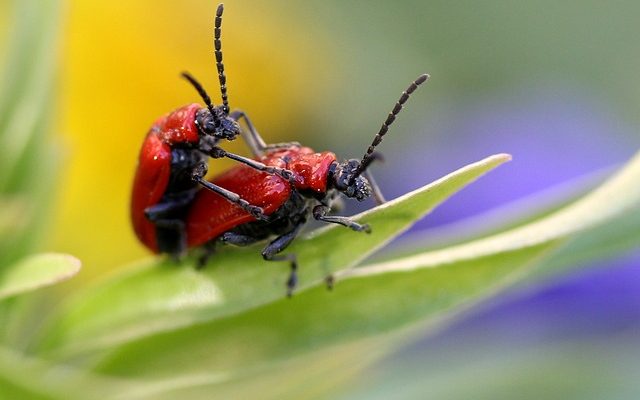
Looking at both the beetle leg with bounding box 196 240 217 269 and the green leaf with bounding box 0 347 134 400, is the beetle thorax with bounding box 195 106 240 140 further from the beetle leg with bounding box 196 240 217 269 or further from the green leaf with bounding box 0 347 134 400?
the green leaf with bounding box 0 347 134 400

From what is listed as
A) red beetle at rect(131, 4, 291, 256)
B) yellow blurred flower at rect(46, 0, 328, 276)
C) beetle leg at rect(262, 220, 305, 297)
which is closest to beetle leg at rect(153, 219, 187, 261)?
red beetle at rect(131, 4, 291, 256)

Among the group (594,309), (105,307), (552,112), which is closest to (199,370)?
(105,307)

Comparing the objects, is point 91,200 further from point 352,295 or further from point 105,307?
point 352,295

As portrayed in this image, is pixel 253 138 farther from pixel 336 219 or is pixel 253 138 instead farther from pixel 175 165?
pixel 336 219

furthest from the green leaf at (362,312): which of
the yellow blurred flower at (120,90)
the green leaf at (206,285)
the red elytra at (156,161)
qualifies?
the yellow blurred flower at (120,90)

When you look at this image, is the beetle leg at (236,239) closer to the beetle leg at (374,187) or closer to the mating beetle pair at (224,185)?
the mating beetle pair at (224,185)

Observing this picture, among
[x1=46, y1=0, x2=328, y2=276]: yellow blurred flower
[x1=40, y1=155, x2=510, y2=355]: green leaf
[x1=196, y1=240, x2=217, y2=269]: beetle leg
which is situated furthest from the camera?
[x1=46, y1=0, x2=328, y2=276]: yellow blurred flower
